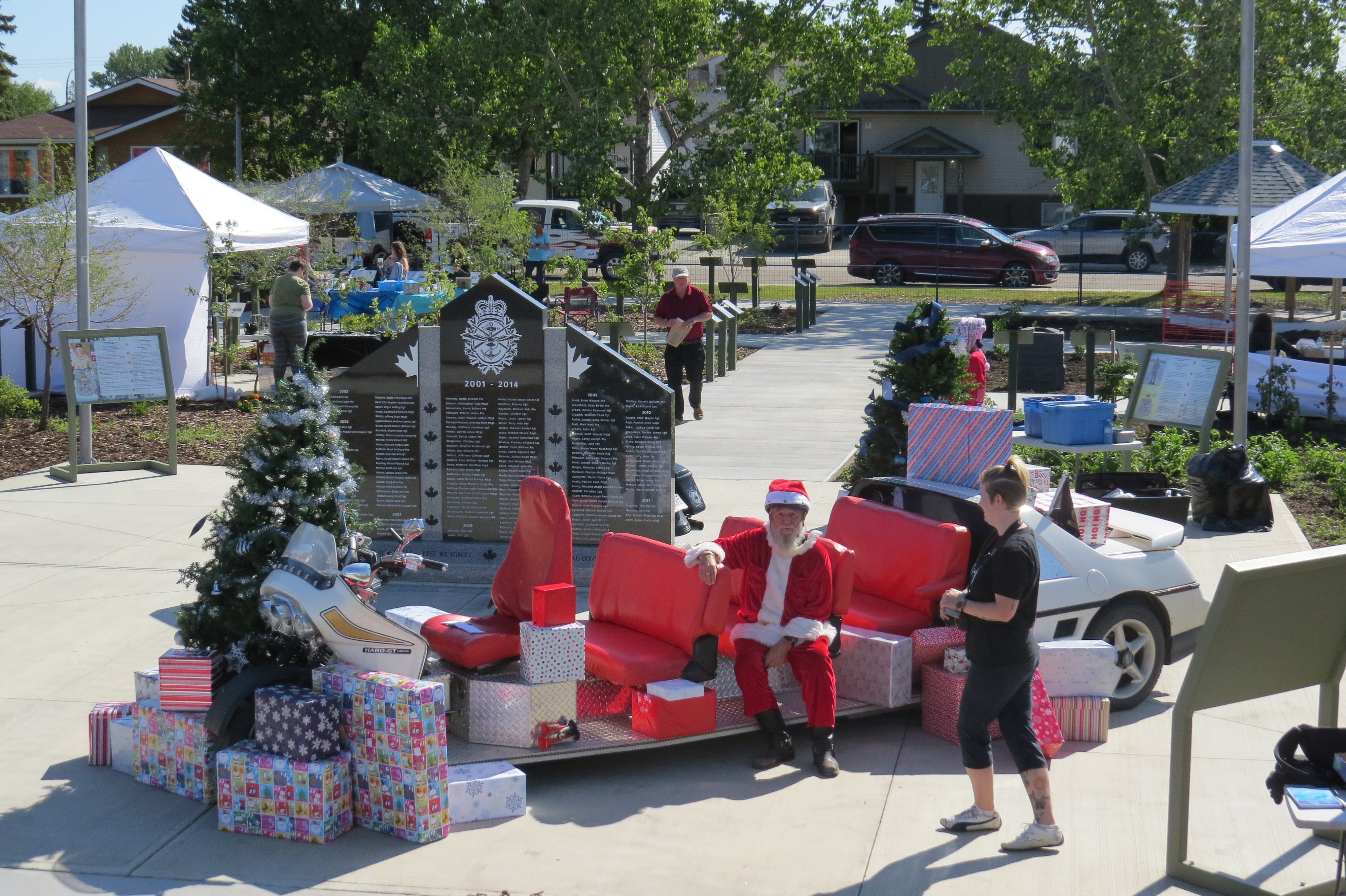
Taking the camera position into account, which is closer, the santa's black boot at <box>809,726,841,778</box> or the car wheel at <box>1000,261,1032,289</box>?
the santa's black boot at <box>809,726,841,778</box>

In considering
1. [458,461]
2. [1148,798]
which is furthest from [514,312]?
[1148,798]

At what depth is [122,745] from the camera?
19.9 feet

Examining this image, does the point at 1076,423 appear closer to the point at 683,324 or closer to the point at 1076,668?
the point at 1076,668

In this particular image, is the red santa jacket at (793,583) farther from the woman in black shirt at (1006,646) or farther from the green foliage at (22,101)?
the green foliage at (22,101)

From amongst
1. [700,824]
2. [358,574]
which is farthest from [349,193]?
[700,824]

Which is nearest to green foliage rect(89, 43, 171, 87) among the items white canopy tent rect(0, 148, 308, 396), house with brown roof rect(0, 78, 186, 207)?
house with brown roof rect(0, 78, 186, 207)

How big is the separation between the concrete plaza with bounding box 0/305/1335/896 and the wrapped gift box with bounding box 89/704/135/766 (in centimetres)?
11

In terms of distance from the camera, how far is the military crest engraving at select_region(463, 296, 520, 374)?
358 inches

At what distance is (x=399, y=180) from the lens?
36.4 m

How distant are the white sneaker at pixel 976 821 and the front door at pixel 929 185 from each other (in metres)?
45.8

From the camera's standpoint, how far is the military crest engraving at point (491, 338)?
9.10 meters

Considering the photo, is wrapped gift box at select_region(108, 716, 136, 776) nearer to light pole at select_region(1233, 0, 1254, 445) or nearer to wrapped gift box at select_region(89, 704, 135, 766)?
wrapped gift box at select_region(89, 704, 135, 766)

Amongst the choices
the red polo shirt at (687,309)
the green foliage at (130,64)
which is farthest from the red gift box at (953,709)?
the green foliage at (130,64)

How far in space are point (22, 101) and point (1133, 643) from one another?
90.5 metres
